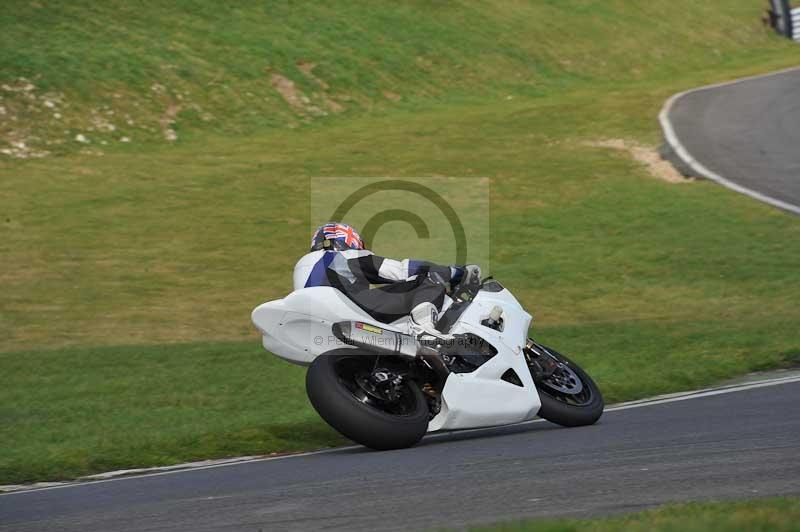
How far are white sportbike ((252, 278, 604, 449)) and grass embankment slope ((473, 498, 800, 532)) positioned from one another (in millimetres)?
2759

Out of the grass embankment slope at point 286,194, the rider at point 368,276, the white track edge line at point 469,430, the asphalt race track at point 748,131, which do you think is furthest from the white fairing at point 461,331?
the asphalt race track at point 748,131

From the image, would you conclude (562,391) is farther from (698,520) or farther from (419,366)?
(698,520)

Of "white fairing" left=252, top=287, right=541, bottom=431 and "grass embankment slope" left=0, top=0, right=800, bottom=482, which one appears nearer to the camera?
"white fairing" left=252, top=287, right=541, bottom=431

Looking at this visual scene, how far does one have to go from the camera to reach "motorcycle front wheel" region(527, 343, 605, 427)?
876 cm

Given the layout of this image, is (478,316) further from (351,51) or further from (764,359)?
(351,51)

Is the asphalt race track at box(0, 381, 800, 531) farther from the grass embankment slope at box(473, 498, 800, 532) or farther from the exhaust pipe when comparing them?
the exhaust pipe

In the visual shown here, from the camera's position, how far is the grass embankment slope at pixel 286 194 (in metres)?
11.7

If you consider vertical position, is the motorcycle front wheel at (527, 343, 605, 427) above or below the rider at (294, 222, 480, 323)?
below

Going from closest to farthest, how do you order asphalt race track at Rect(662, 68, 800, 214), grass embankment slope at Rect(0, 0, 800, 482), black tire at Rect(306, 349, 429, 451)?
black tire at Rect(306, 349, 429, 451) < grass embankment slope at Rect(0, 0, 800, 482) < asphalt race track at Rect(662, 68, 800, 214)

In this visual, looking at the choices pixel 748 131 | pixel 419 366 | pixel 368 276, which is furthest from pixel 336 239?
pixel 748 131

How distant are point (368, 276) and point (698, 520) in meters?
3.74

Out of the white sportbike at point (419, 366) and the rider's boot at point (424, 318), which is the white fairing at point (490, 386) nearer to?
the white sportbike at point (419, 366)

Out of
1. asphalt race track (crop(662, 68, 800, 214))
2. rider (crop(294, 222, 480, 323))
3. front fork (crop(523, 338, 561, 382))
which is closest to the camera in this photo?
rider (crop(294, 222, 480, 323))

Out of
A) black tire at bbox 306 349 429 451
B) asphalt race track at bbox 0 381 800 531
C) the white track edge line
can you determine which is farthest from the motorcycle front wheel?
black tire at bbox 306 349 429 451
